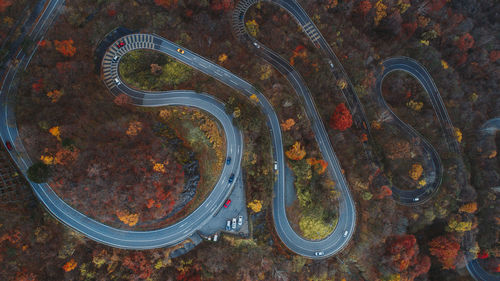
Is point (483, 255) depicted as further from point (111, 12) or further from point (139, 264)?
point (111, 12)

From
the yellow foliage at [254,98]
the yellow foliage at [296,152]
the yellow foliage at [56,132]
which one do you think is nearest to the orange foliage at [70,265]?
the yellow foliage at [56,132]

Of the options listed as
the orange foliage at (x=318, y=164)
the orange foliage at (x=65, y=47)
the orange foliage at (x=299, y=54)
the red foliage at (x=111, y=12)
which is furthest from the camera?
the orange foliage at (x=299, y=54)

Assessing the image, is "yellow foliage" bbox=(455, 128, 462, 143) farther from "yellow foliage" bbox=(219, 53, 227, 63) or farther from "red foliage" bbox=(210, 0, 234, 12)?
"red foliage" bbox=(210, 0, 234, 12)

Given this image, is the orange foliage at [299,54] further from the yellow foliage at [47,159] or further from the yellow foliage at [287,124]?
the yellow foliage at [47,159]

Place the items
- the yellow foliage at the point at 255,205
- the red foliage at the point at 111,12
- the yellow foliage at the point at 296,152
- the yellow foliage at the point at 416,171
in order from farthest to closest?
the yellow foliage at the point at 416,171 < the yellow foliage at the point at 296,152 < the red foliage at the point at 111,12 < the yellow foliage at the point at 255,205

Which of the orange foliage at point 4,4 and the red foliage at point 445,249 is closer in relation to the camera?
the orange foliage at point 4,4

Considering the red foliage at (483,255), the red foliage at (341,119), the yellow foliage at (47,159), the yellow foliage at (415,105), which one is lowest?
the yellow foliage at (47,159)

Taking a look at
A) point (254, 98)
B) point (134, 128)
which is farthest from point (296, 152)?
point (134, 128)
